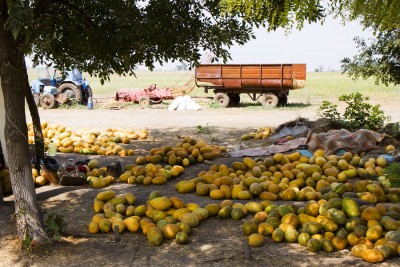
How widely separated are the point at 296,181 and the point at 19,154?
12.1ft

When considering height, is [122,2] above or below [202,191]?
above

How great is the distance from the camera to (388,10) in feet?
5.10

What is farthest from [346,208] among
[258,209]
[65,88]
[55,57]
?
[65,88]

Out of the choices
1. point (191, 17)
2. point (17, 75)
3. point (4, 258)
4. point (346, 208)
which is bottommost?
point (4, 258)

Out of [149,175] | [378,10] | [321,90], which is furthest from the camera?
[321,90]

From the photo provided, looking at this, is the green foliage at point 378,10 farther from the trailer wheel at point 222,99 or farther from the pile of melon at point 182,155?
the trailer wheel at point 222,99

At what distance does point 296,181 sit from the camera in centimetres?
615

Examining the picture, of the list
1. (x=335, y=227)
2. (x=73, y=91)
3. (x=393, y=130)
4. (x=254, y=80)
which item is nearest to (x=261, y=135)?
(x=393, y=130)

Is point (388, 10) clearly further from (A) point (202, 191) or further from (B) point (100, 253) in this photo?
(A) point (202, 191)

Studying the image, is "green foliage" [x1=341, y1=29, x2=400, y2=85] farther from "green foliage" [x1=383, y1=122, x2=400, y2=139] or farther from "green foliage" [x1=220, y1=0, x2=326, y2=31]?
"green foliage" [x1=220, y1=0, x2=326, y2=31]

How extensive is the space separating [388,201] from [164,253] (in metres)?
2.95

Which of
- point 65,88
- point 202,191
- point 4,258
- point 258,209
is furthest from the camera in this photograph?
point 65,88

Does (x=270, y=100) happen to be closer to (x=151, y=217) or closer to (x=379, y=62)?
(x=379, y=62)

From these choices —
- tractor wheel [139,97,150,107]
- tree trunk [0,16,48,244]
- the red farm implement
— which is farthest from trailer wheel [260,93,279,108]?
tree trunk [0,16,48,244]
